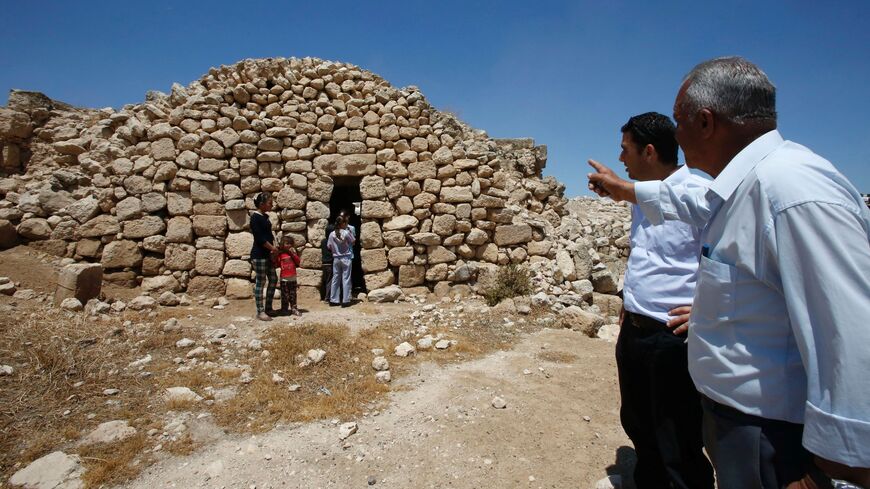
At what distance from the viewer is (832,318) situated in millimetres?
964

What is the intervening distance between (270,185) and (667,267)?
267 inches

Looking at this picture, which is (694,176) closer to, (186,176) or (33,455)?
(33,455)

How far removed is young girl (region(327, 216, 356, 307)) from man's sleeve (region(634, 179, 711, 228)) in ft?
19.5

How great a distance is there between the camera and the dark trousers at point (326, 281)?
7.52 meters

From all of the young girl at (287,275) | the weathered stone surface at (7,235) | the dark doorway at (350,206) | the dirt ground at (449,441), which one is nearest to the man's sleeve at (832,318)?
the dirt ground at (449,441)

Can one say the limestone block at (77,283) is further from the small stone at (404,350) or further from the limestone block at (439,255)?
the limestone block at (439,255)

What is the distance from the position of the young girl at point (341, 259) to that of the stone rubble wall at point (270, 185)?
1.26 ft

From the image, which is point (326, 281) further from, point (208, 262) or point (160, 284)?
point (160, 284)

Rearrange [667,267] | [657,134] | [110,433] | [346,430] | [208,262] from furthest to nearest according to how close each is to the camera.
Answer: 1. [208,262]
2. [346,430]
3. [110,433]
4. [657,134]
5. [667,267]

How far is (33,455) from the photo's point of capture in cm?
287

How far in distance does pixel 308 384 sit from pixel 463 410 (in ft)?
5.03

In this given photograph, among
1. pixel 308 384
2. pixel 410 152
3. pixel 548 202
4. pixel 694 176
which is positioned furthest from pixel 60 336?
pixel 548 202

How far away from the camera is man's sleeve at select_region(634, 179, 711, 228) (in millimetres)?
1684

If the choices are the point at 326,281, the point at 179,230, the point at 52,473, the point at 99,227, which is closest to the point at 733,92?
the point at 52,473
